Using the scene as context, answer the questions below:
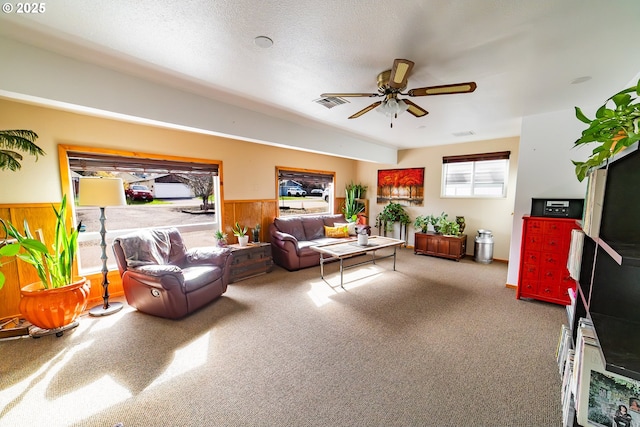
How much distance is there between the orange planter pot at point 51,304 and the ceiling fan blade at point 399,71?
3638 millimetres

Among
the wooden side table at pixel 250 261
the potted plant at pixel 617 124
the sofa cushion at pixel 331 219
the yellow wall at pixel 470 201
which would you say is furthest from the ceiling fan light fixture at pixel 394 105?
the yellow wall at pixel 470 201

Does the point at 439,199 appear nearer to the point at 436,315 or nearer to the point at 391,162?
the point at 391,162

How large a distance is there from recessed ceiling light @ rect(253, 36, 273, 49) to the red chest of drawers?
3.68 m

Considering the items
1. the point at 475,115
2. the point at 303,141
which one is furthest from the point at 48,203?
the point at 475,115

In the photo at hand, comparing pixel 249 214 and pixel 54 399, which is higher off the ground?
pixel 249 214

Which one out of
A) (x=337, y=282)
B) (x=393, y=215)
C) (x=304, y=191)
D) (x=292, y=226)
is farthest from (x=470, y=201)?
(x=292, y=226)

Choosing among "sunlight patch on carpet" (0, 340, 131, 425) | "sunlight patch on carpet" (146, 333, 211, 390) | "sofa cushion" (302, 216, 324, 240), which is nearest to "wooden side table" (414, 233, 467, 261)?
"sofa cushion" (302, 216, 324, 240)

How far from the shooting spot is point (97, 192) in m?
2.68

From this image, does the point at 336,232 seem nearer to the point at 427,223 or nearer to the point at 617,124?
the point at 427,223

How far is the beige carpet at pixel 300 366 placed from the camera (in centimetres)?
160

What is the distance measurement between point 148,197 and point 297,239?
2631mm

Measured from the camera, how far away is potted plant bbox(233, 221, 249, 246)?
427 cm

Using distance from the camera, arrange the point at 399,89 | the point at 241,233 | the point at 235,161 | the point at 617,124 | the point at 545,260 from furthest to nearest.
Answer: the point at 235,161 < the point at 241,233 < the point at 545,260 < the point at 399,89 < the point at 617,124

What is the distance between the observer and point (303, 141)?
13.9ft
